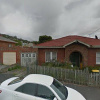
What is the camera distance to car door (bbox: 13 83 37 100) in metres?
3.29

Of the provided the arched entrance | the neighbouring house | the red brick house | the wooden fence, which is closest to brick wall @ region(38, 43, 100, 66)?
the red brick house

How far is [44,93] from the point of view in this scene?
326cm

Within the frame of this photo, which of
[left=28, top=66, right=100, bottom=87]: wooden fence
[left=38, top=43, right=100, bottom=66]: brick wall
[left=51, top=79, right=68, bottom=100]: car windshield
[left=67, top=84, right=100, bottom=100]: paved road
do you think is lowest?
[left=67, top=84, right=100, bottom=100]: paved road

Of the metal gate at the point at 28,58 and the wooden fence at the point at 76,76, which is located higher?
the metal gate at the point at 28,58

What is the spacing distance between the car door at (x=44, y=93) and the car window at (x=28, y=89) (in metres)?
0.16

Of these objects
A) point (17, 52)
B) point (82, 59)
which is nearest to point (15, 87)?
point (82, 59)

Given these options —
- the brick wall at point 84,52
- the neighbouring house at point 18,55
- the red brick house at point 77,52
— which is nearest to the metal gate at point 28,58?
the neighbouring house at point 18,55

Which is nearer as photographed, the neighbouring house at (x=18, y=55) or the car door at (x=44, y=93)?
the car door at (x=44, y=93)

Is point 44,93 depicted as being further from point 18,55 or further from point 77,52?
point 18,55

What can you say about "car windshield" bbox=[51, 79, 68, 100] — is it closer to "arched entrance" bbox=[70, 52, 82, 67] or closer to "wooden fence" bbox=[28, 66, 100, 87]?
"wooden fence" bbox=[28, 66, 100, 87]

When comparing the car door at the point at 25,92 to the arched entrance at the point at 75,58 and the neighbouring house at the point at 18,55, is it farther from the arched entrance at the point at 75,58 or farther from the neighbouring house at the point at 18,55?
the neighbouring house at the point at 18,55

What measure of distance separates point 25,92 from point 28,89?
0.15 metres

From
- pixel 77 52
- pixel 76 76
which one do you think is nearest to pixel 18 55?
pixel 77 52

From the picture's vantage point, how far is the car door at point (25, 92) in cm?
329
